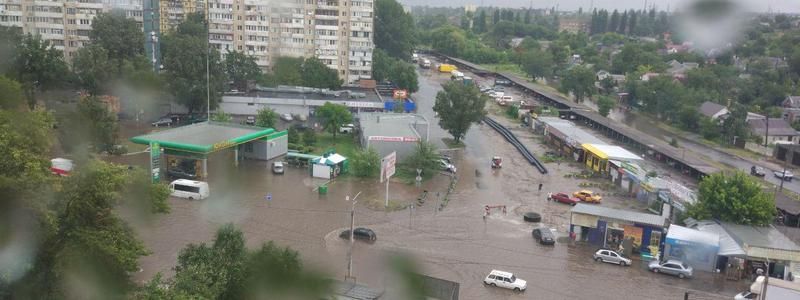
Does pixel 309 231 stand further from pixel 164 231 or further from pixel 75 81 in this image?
pixel 75 81

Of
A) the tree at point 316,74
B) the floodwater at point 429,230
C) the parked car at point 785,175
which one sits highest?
the tree at point 316,74

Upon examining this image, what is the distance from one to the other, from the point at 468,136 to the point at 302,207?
5081mm

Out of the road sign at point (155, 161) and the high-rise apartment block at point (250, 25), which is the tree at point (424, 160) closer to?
the road sign at point (155, 161)

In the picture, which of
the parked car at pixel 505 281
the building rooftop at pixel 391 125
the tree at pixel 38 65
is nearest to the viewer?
the parked car at pixel 505 281

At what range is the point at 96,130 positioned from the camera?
289 inches

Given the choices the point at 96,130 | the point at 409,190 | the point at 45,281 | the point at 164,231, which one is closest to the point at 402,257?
the point at 45,281

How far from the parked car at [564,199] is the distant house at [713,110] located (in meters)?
6.36

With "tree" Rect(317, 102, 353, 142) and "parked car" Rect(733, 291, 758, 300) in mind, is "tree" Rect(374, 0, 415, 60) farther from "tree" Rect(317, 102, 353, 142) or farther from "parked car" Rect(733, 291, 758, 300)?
"parked car" Rect(733, 291, 758, 300)

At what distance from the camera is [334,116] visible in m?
9.82

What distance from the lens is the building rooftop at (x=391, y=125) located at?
8578 millimetres

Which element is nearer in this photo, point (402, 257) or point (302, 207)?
point (402, 257)

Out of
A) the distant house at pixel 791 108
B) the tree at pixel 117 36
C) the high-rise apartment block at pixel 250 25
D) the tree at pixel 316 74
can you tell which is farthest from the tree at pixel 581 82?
the tree at pixel 117 36

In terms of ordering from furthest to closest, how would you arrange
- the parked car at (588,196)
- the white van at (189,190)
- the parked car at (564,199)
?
the parked car at (588,196) < the parked car at (564,199) < the white van at (189,190)

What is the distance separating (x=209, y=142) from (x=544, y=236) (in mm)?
3898
